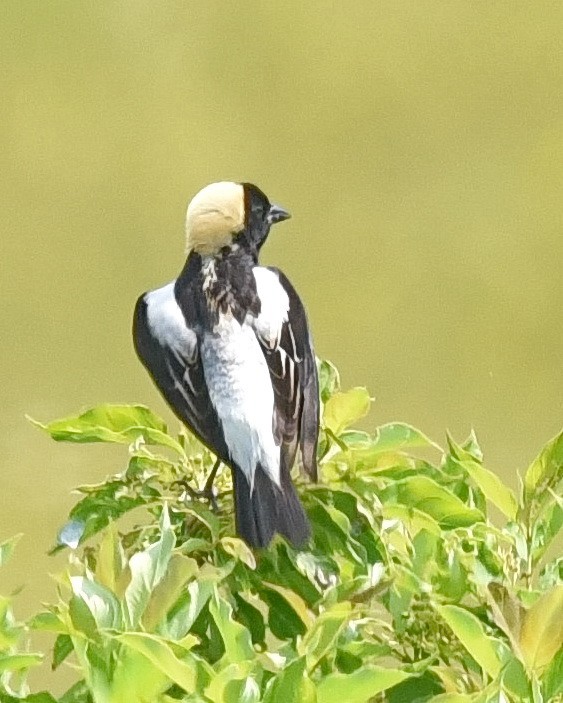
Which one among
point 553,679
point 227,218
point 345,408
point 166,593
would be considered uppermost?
point 227,218

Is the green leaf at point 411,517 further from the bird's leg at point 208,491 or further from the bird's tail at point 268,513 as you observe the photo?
the bird's leg at point 208,491

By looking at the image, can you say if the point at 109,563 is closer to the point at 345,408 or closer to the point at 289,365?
the point at 345,408

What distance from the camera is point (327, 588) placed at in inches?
38.1

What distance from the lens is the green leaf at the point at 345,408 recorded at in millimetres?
1109

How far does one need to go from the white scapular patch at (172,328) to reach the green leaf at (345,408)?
0.80 feet

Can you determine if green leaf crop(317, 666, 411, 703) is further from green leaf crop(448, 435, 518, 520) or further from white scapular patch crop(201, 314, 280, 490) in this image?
white scapular patch crop(201, 314, 280, 490)

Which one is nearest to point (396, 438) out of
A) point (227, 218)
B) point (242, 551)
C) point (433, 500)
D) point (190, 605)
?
point (433, 500)

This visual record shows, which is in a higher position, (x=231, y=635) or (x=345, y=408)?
(x=345, y=408)

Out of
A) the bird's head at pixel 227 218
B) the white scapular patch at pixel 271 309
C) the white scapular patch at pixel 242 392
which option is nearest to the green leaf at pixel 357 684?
the white scapular patch at pixel 242 392

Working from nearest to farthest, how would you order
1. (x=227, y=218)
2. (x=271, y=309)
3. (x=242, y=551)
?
(x=242, y=551) → (x=271, y=309) → (x=227, y=218)

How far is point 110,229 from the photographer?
210 cm

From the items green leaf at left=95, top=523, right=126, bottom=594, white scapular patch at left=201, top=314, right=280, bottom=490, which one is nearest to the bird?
white scapular patch at left=201, top=314, right=280, bottom=490

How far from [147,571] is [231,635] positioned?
0.23ft

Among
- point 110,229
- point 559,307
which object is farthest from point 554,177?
point 110,229
